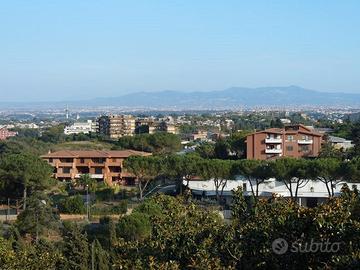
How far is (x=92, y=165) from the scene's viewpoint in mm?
43969

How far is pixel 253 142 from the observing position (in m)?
43.9

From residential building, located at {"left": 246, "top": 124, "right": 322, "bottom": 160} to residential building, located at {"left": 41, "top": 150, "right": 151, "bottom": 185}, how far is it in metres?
7.13

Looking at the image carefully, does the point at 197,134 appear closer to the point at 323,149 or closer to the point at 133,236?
the point at 323,149

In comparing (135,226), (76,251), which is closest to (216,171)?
(135,226)

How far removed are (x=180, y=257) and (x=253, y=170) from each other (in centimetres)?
2190

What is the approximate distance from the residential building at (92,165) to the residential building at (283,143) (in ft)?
23.4

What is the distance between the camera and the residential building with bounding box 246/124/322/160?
144 ft

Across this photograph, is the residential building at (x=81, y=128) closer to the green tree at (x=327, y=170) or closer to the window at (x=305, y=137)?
the window at (x=305, y=137)

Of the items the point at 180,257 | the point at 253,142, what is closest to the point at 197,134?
the point at 253,142

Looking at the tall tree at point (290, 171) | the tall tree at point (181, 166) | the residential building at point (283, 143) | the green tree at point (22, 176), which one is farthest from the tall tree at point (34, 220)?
the residential building at point (283, 143)

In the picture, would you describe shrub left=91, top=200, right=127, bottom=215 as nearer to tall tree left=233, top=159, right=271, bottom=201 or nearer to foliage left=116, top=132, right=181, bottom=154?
tall tree left=233, top=159, right=271, bottom=201

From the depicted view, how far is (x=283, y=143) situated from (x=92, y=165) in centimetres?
1248

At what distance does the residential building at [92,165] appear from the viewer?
43.2m

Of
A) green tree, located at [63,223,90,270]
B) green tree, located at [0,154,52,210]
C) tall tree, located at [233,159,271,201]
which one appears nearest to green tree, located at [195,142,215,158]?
tall tree, located at [233,159,271,201]
